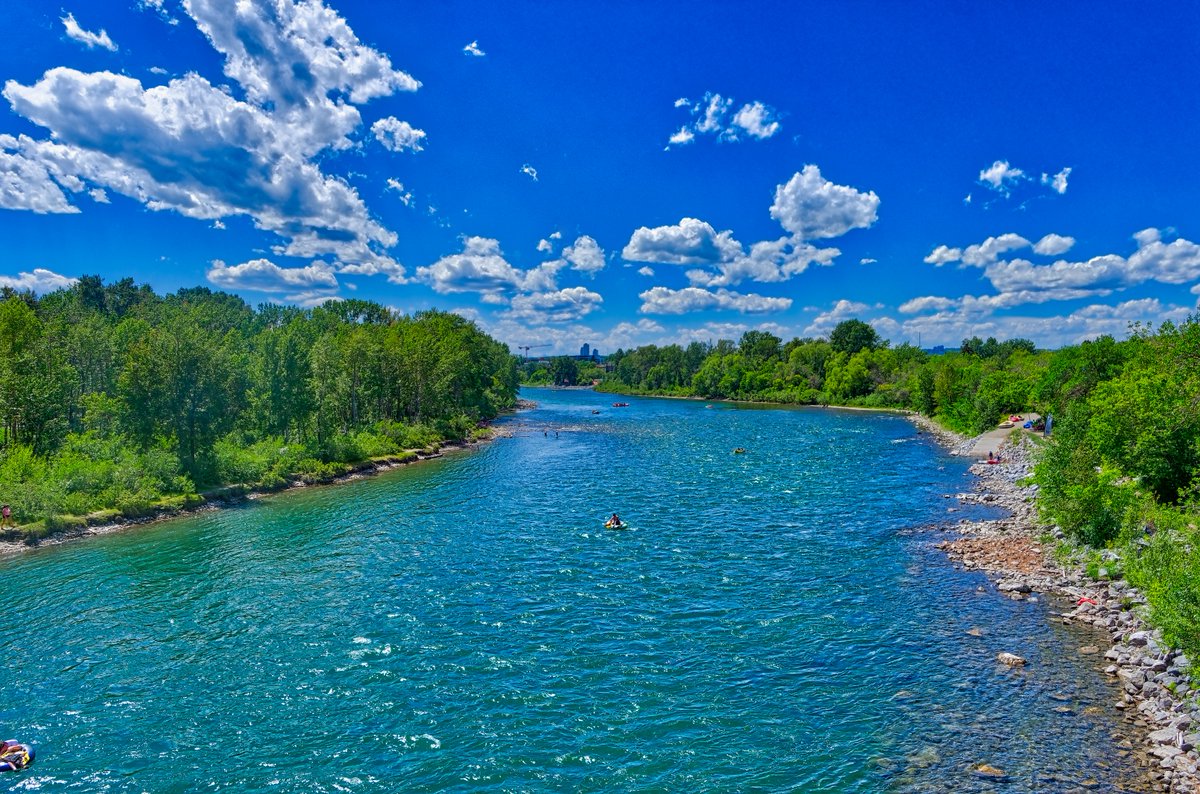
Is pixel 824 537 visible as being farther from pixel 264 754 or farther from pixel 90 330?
pixel 90 330

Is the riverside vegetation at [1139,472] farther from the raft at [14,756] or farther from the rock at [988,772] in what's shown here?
the raft at [14,756]

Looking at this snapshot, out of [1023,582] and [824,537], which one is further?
[824,537]

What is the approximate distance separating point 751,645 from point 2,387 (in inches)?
2103

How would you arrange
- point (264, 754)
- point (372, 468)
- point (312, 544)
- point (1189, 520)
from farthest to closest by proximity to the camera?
point (372, 468) < point (312, 544) < point (1189, 520) < point (264, 754)

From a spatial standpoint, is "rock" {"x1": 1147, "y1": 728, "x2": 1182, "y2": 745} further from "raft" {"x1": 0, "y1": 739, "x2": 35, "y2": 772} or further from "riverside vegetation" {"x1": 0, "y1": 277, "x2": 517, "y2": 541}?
"riverside vegetation" {"x1": 0, "y1": 277, "x2": 517, "y2": 541}

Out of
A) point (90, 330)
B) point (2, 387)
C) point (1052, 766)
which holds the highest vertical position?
point (90, 330)

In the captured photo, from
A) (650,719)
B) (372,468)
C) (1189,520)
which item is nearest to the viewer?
(650,719)

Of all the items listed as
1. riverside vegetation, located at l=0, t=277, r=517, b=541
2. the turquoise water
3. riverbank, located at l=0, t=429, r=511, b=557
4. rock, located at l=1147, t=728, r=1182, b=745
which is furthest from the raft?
rock, located at l=1147, t=728, r=1182, b=745

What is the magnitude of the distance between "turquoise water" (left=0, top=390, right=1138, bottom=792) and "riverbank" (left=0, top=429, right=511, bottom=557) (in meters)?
2.18

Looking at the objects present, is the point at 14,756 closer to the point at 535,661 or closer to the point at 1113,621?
the point at 535,661

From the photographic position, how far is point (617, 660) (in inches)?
877

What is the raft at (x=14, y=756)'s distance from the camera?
53.9ft

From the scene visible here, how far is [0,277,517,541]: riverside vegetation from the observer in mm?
43000

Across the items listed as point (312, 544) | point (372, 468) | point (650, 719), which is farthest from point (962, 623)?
point (372, 468)
